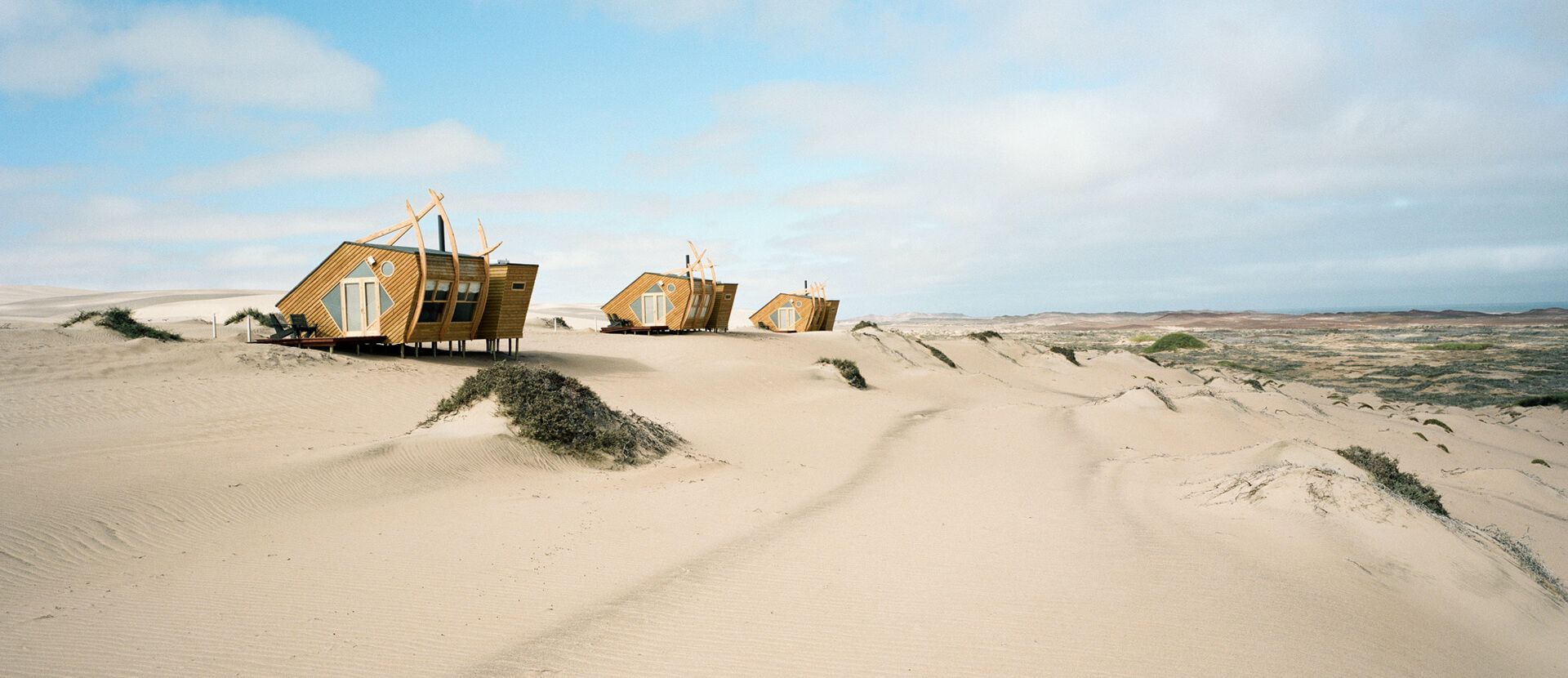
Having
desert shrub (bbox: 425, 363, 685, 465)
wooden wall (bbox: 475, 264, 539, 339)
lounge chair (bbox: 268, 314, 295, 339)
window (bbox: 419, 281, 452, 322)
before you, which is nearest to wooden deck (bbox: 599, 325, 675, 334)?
wooden wall (bbox: 475, 264, 539, 339)

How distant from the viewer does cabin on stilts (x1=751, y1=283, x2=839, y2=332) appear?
46.4 meters

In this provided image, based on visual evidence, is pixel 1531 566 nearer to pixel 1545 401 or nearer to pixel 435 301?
pixel 435 301

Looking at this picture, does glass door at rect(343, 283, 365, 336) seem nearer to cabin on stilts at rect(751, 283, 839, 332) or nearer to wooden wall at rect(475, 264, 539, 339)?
wooden wall at rect(475, 264, 539, 339)

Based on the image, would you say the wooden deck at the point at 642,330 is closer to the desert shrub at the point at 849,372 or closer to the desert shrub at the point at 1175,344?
the desert shrub at the point at 849,372

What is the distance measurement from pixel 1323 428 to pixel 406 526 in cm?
1953

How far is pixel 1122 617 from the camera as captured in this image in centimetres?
560

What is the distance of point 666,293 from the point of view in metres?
35.2

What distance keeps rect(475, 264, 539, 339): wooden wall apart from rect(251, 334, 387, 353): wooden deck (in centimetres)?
280

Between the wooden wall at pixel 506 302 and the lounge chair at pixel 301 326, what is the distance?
4.02 m

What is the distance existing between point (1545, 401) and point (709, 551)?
35072 millimetres

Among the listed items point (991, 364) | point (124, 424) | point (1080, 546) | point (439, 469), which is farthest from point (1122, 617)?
point (991, 364)

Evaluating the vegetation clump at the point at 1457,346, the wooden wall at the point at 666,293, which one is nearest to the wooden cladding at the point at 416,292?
the wooden wall at the point at 666,293

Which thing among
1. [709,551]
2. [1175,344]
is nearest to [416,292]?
[709,551]

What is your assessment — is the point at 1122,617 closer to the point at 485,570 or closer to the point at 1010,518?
the point at 1010,518
